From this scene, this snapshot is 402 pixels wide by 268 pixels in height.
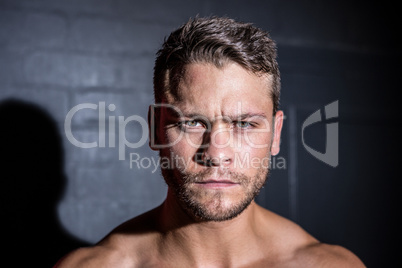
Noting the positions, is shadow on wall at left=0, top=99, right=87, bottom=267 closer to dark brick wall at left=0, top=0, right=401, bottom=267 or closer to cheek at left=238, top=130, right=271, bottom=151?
dark brick wall at left=0, top=0, right=401, bottom=267

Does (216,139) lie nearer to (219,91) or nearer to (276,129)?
(219,91)

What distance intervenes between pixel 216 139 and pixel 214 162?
0.07 metres

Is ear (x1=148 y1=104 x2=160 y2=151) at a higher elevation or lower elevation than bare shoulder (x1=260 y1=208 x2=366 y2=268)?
higher

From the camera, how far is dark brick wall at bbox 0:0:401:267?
1.96m

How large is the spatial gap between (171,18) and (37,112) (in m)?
0.79

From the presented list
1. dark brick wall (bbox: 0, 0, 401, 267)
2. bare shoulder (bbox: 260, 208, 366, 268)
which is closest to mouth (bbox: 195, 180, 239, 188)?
bare shoulder (bbox: 260, 208, 366, 268)

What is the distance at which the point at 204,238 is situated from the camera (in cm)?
144

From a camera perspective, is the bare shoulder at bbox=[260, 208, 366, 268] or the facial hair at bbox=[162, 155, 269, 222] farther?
the bare shoulder at bbox=[260, 208, 366, 268]

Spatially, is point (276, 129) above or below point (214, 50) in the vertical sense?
below

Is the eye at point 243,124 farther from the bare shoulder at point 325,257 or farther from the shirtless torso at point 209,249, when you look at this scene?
the bare shoulder at point 325,257

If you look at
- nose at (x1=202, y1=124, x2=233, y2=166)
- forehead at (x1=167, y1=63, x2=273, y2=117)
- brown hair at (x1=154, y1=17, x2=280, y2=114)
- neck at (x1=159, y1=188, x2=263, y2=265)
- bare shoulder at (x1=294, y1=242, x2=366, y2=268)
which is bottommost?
bare shoulder at (x1=294, y1=242, x2=366, y2=268)

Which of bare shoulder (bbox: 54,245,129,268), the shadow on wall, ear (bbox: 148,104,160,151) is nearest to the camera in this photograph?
bare shoulder (bbox: 54,245,129,268)

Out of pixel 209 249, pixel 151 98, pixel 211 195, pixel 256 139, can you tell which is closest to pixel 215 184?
pixel 211 195

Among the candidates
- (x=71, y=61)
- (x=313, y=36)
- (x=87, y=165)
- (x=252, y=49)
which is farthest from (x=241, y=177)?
(x=313, y=36)
